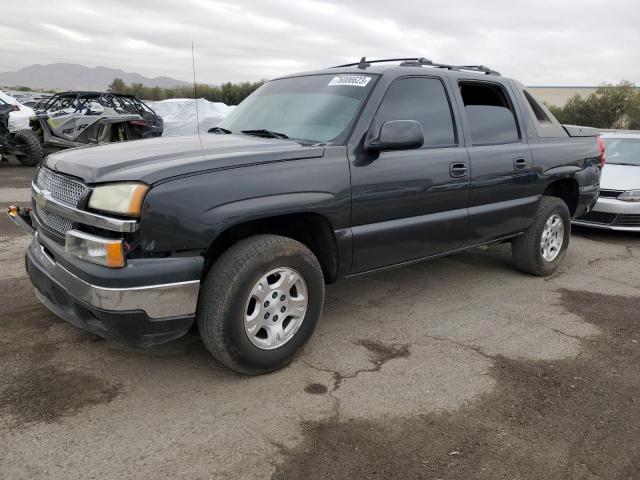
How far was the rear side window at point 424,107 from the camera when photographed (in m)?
3.92

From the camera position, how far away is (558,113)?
3047 centimetres

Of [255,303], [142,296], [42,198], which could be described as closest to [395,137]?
[255,303]

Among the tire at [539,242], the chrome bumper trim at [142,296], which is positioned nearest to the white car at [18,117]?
the chrome bumper trim at [142,296]

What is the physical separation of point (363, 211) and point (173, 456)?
72.0 inches

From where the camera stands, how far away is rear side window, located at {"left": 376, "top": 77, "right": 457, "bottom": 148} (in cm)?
392

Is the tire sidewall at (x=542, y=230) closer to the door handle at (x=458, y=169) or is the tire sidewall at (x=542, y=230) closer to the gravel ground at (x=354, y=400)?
the gravel ground at (x=354, y=400)

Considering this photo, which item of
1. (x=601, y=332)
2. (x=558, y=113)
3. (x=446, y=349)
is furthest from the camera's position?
(x=558, y=113)

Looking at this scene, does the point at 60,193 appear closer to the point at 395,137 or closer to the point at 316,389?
the point at 316,389

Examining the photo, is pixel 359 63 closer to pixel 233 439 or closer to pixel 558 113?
pixel 233 439

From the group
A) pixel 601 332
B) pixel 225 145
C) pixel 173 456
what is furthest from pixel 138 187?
pixel 601 332

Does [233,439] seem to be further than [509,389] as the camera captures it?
No

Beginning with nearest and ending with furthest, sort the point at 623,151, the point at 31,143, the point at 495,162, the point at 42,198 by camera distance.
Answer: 1. the point at 42,198
2. the point at 495,162
3. the point at 623,151
4. the point at 31,143

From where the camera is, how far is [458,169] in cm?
419

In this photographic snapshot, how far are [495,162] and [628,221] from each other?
385 cm
